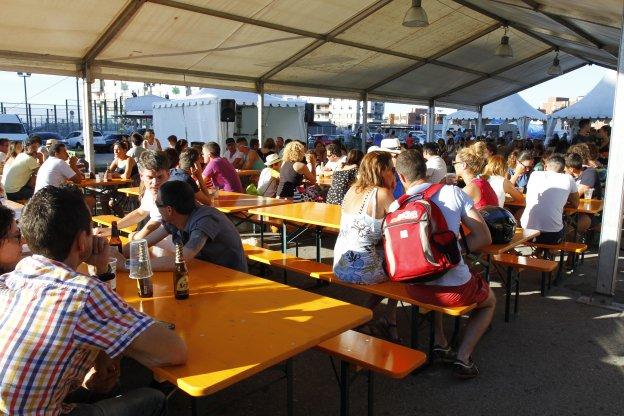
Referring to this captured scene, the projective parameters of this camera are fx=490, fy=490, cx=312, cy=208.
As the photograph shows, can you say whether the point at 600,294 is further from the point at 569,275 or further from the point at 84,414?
the point at 84,414

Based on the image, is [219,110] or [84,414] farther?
[219,110]

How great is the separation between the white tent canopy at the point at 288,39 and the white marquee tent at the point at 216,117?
3003 millimetres

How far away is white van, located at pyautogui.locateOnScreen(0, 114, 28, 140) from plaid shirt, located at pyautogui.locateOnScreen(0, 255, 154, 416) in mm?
21586

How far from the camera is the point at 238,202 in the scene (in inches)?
207

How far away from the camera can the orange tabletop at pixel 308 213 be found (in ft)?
13.6

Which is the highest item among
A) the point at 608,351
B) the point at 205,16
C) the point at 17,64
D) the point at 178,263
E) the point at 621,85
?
the point at 205,16

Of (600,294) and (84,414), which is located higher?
(84,414)

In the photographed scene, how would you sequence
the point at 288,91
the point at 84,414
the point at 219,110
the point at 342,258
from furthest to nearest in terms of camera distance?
the point at 219,110 → the point at 288,91 → the point at 342,258 → the point at 84,414

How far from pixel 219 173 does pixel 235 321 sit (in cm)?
453

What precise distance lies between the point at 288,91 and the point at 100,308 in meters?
10.3

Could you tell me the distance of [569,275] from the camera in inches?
203

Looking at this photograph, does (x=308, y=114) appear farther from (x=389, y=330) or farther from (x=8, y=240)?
(x=8, y=240)

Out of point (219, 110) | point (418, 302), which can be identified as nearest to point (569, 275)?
point (418, 302)

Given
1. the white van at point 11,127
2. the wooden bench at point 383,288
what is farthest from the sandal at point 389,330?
the white van at point 11,127
